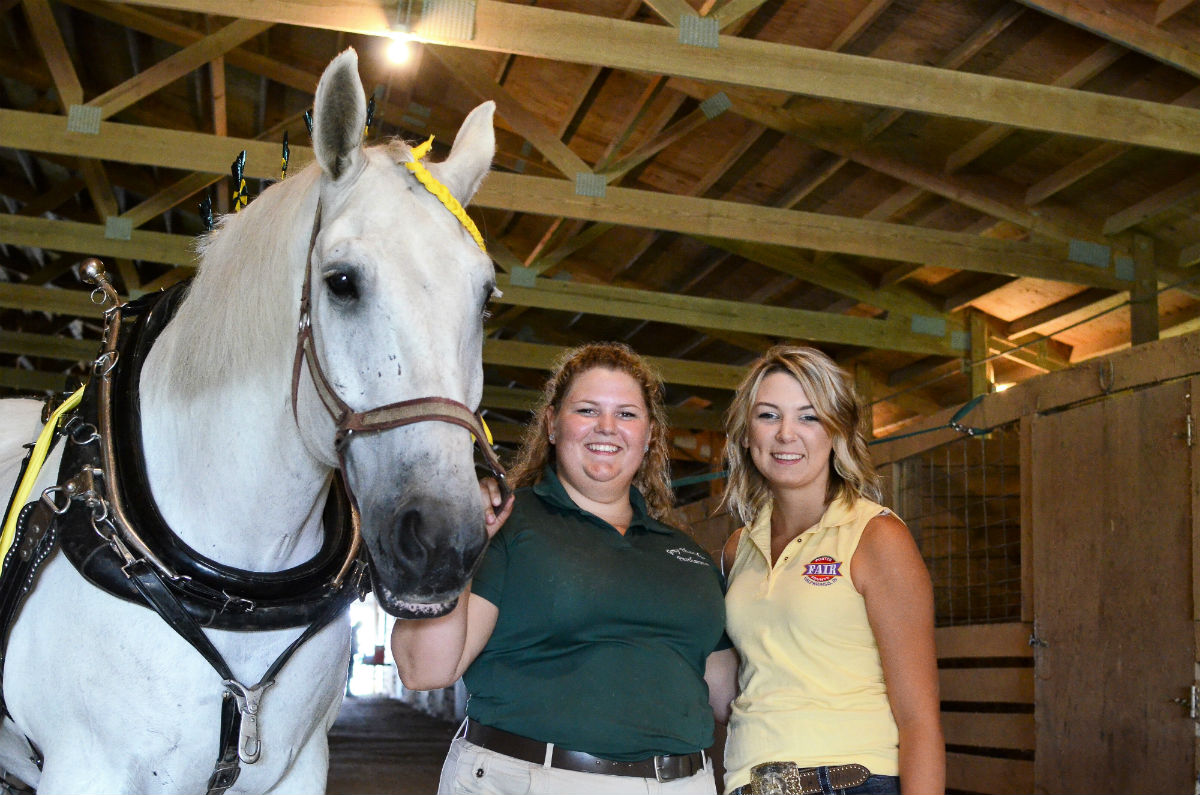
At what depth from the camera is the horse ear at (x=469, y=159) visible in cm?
191

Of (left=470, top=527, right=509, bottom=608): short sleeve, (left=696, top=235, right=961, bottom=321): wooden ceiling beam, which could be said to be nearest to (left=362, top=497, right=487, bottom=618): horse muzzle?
(left=470, top=527, right=509, bottom=608): short sleeve

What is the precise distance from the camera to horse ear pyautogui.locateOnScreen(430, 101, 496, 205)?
1.91 metres

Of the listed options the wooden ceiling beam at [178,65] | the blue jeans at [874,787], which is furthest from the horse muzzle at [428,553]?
the wooden ceiling beam at [178,65]

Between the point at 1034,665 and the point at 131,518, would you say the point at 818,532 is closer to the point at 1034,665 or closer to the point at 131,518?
the point at 131,518

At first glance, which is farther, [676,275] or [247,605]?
[676,275]

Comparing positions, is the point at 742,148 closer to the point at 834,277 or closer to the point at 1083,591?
the point at 834,277

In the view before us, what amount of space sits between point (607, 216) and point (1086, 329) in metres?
3.79

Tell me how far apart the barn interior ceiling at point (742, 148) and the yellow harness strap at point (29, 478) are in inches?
97.4

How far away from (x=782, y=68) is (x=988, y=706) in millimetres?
3013

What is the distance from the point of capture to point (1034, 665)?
4.77 meters

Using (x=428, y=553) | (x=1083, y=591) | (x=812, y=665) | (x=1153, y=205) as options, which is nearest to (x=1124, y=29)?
(x=1153, y=205)

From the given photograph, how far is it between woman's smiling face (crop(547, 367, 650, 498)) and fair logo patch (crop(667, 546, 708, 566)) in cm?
16

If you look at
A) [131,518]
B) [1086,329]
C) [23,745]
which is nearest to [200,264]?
[131,518]

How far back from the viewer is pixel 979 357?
792 centimetres
